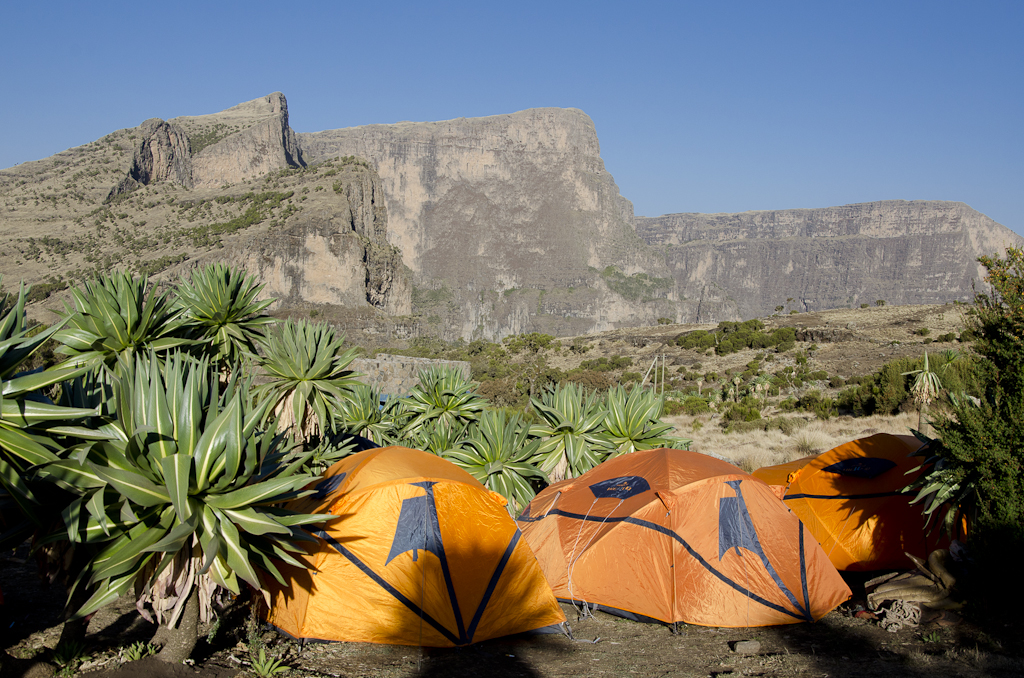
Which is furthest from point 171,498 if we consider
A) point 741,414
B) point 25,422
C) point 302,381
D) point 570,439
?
point 741,414

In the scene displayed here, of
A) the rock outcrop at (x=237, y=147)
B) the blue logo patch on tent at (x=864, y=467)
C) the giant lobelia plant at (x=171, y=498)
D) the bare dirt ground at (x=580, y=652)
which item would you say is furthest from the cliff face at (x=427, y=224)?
the giant lobelia plant at (x=171, y=498)

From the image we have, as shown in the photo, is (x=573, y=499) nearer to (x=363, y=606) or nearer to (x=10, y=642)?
(x=363, y=606)

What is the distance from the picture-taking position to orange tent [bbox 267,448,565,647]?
21.7 ft

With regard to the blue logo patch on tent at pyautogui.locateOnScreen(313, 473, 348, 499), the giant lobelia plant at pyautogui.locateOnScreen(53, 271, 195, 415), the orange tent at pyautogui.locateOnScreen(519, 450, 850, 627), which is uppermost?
the giant lobelia plant at pyautogui.locateOnScreen(53, 271, 195, 415)

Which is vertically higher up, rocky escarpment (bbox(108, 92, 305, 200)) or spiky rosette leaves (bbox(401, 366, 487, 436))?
rocky escarpment (bbox(108, 92, 305, 200))

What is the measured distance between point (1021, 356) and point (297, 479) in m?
7.43

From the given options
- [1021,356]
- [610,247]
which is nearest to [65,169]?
[1021,356]

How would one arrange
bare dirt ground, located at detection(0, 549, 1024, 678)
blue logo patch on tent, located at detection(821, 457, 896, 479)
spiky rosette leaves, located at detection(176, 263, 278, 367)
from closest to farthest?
bare dirt ground, located at detection(0, 549, 1024, 678) < spiky rosette leaves, located at detection(176, 263, 278, 367) < blue logo patch on tent, located at detection(821, 457, 896, 479)

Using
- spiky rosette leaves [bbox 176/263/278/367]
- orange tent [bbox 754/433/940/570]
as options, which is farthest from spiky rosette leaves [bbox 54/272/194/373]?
orange tent [bbox 754/433/940/570]

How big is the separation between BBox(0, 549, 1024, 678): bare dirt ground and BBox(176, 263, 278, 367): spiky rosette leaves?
136 inches

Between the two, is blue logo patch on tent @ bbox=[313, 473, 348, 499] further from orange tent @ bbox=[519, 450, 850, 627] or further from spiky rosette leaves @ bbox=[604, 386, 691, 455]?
spiky rosette leaves @ bbox=[604, 386, 691, 455]

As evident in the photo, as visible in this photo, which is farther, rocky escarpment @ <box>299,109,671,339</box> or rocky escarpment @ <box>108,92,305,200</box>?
rocky escarpment @ <box>299,109,671,339</box>

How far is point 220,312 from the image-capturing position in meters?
9.27

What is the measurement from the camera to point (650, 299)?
17125 centimetres
